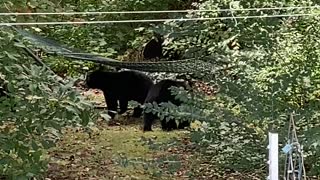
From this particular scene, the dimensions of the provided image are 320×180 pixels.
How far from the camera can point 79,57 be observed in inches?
142

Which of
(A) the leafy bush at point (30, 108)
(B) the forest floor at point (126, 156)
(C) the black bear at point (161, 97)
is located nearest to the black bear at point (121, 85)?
(B) the forest floor at point (126, 156)

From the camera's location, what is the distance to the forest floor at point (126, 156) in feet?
12.2

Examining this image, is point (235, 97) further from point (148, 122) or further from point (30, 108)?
point (148, 122)

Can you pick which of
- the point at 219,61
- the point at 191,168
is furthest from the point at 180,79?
the point at 219,61

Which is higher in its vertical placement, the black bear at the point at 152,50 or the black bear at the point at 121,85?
the black bear at the point at 152,50

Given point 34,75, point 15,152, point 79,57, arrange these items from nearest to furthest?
point 34,75 < point 15,152 < point 79,57

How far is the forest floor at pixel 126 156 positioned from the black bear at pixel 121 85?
0.28 metres

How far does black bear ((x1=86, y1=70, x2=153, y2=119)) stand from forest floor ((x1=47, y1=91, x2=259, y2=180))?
283 mm

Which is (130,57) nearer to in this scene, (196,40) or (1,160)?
(196,40)

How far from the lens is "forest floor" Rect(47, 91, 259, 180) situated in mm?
3729

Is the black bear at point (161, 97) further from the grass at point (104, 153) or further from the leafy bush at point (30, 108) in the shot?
the leafy bush at point (30, 108)

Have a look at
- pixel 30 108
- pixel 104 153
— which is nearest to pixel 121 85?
pixel 104 153

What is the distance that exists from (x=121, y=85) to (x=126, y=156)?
1875mm

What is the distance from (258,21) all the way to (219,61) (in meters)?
0.40
